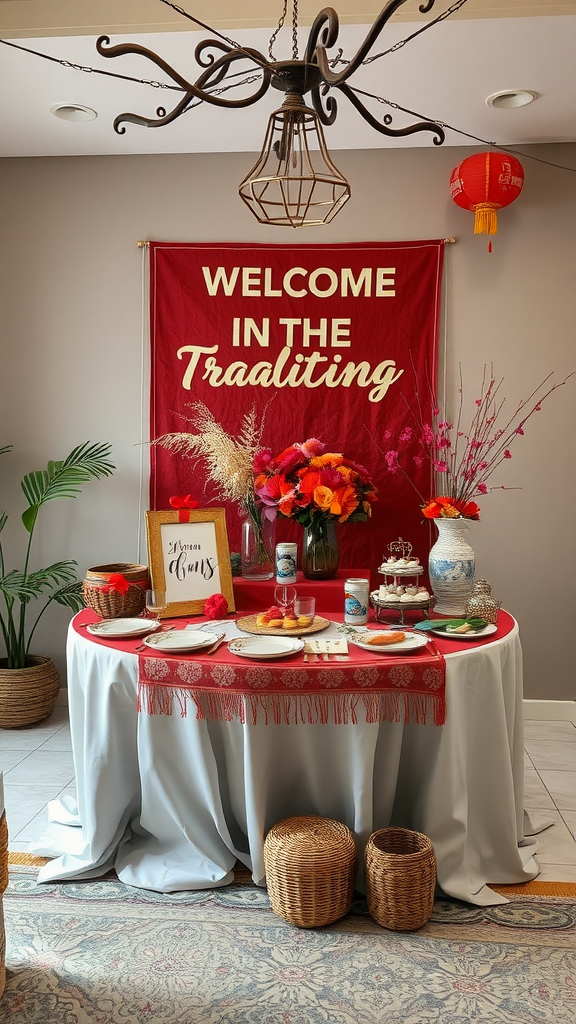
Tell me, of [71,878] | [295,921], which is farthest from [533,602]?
[71,878]

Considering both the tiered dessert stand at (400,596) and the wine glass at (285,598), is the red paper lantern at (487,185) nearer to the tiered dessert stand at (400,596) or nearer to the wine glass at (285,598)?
the tiered dessert stand at (400,596)

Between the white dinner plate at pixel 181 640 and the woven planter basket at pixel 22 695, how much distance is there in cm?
149

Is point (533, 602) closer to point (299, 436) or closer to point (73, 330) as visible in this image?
point (299, 436)

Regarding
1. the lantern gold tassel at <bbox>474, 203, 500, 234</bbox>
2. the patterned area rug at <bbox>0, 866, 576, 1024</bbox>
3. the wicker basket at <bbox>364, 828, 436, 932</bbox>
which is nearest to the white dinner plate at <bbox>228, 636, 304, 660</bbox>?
the wicker basket at <bbox>364, 828, 436, 932</bbox>

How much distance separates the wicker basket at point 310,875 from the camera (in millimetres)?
2225

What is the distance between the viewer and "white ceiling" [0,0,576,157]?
282 centimetres

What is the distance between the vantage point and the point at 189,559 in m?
3.00

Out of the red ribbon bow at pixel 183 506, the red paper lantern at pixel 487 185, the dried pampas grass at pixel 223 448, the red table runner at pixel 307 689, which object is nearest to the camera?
the red table runner at pixel 307 689

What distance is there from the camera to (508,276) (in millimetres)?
3822

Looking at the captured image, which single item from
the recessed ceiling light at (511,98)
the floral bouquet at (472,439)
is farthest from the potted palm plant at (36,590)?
the recessed ceiling light at (511,98)

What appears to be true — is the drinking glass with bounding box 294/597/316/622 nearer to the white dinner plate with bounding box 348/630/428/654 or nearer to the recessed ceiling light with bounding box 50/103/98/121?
the white dinner plate with bounding box 348/630/428/654

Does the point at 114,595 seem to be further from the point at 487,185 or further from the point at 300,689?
the point at 487,185

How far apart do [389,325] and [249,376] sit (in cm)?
70

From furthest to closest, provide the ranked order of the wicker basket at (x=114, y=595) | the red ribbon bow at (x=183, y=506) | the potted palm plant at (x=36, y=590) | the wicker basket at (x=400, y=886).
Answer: the potted palm plant at (x=36, y=590), the red ribbon bow at (x=183, y=506), the wicker basket at (x=114, y=595), the wicker basket at (x=400, y=886)
